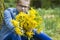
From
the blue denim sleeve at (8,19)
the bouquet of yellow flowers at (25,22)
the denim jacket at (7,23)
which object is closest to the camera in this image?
the bouquet of yellow flowers at (25,22)

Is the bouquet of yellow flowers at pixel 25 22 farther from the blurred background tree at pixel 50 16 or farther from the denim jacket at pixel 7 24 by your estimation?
the blurred background tree at pixel 50 16

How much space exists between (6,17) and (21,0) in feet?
1.26

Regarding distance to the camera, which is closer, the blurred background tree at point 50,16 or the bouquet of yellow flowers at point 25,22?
the bouquet of yellow flowers at point 25,22

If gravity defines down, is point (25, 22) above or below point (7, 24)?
above

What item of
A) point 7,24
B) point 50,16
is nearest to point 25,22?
point 7,24

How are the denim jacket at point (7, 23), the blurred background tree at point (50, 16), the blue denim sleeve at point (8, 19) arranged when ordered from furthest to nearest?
1. the blurred background tree at point (50, 16)
2. the denim jacket at point (7, 23)
3. the blue denim sleeve at point (8, 19)

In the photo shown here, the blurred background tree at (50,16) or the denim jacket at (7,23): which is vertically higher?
the denim jacket at (7,23)

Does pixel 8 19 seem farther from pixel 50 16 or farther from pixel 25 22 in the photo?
pixel 50 16

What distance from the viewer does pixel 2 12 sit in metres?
4.62

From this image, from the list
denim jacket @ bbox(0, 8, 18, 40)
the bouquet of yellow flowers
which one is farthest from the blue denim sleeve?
the bouquet of yellow flowers

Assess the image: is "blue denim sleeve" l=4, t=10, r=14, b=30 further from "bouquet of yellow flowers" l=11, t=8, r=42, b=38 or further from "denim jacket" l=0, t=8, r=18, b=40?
"bouquet of yellow flowers" l=11, t=8, r=42, b=38

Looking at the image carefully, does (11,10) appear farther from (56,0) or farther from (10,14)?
(56,0)

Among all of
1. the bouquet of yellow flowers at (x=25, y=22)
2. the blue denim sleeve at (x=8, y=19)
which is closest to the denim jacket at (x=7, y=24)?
the blue denim sleeve at (x=8, y=19)

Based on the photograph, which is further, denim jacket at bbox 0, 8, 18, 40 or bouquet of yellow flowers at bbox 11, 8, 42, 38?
denim jacket at bbox 0, 8, 18, 40
